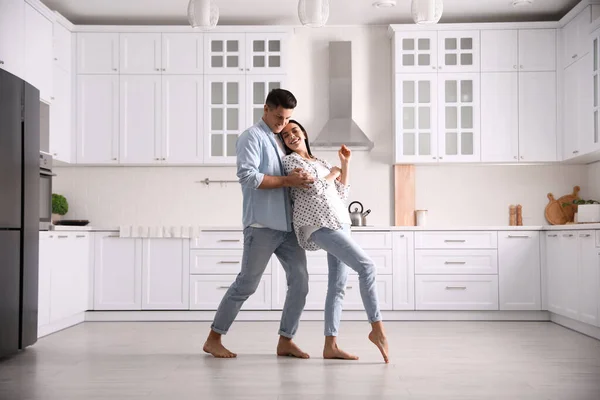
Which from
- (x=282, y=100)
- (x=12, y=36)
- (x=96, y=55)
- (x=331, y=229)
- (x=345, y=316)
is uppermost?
(x=96, y=55)

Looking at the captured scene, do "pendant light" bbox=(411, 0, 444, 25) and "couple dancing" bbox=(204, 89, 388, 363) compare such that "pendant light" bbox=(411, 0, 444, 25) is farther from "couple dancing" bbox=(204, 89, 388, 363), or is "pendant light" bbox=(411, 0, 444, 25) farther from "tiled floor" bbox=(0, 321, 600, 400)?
"tiled floor" bbox=(0, 321, 600, 400)

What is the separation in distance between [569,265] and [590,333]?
0.55 m

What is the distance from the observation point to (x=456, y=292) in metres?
5.73

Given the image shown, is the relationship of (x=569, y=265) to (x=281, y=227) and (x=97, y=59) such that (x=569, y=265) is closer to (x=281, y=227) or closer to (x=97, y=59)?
(x=281, y=227)

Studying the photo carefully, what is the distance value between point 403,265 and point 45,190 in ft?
9.02

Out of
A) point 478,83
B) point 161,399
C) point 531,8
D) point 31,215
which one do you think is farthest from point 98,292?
point 531,8

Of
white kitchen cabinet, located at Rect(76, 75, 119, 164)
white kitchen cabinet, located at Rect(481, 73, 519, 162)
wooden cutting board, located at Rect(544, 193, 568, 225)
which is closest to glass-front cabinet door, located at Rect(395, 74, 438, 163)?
white kitchen cabinet, located at Rect(481, 73, 519, 162)

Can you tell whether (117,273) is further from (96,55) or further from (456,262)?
(456,262)

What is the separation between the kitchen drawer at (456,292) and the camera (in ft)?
18.7

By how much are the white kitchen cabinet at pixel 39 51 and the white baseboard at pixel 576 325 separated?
4.20m

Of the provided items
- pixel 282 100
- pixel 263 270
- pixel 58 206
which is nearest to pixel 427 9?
pixel 282 100

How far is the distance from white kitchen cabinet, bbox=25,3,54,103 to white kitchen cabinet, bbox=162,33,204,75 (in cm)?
94

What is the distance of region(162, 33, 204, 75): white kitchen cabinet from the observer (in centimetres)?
612

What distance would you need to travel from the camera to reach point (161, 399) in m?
2.92
